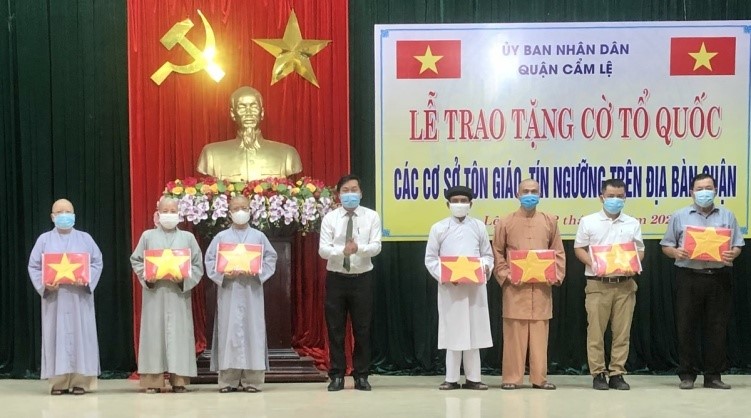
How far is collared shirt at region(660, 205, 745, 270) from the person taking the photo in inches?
266

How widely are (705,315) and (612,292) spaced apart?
2.23ft

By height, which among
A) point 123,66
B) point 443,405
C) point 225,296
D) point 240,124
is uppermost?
point 123,66

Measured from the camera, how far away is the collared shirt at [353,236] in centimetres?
662

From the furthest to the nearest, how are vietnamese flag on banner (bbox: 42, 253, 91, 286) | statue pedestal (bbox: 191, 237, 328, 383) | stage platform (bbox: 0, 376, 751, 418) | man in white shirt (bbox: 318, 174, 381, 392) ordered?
1. statue pedestal (bbox: 191, 237, 328, 383)
2. man in white shirt (bbox: 318, 174, 381, 392)
3. vietnamese flag on banner (bbox: 42, 253, 91, 286)
4. stage platform (bbox: 0, 376, 751, 418)

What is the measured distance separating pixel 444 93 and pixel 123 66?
2.40m

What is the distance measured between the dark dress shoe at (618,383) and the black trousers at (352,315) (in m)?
1.63

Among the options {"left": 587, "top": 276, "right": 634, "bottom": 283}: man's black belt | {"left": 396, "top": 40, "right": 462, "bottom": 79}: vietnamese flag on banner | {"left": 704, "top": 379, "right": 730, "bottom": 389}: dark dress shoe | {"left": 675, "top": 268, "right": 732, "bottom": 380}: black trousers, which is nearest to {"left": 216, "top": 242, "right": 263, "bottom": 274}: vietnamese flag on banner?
{"left": 396, "top": 40, "right": 462, "bottom": 79}: vietnamese flag on banner

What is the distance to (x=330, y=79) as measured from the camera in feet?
24.6

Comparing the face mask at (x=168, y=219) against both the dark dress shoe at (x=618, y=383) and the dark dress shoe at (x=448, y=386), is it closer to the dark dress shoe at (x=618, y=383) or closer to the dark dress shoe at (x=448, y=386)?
the dark dress shoe at (x=448, y=386)

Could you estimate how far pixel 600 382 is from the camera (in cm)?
677

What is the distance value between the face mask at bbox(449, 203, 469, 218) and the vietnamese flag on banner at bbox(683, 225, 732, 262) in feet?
4.74

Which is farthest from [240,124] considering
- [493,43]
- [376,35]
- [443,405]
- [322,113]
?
[443,405]

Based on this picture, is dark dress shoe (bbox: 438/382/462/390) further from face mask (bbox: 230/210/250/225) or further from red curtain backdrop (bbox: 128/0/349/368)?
face mask (bbox: 230/210/250/225)

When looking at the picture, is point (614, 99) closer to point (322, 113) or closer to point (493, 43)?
point (493, 43)
